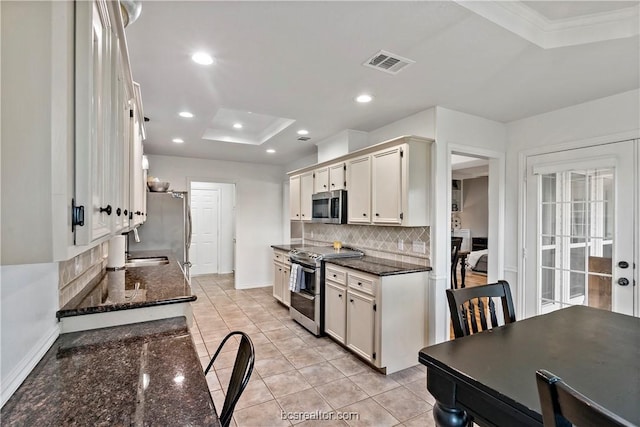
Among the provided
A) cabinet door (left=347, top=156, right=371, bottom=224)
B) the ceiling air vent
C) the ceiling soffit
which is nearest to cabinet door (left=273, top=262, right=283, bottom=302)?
cabinet door (left=347, top=156, right=371, bottom=224)

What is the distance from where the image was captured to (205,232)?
7188mm

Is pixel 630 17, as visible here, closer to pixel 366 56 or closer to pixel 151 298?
pixel 366 56

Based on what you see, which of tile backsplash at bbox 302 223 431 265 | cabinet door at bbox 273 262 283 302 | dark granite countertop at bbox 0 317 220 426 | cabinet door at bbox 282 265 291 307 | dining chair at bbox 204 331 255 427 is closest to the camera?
dark granite countertop at bbox 0 317 220 426

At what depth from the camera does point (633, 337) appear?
1478 mm

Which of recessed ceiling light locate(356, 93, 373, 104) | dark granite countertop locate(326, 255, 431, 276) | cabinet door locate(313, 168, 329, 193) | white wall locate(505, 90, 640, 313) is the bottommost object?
dark granite countertop locate(326, 255, 431, 276)

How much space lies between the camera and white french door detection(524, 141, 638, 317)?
2.54 m

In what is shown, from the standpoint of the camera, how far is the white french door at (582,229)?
8.33 feet

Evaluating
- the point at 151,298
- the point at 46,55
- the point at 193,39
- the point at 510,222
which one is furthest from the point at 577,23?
the point at 151,298

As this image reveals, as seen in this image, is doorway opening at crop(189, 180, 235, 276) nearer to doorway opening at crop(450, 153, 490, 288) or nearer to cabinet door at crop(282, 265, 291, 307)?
cabinet door at crop(282, 265, 291, 307)

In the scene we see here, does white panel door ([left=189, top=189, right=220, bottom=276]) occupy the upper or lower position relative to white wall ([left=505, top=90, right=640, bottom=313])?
lower

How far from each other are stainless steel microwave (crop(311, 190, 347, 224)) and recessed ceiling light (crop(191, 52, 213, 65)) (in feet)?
6.75

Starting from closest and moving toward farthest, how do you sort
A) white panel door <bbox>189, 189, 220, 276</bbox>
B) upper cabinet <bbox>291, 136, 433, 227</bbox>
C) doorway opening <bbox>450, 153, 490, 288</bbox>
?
1. upper cabinet <bbox>291, 136, 433, 227</bbox>
2. white panel door <bbox>189, 189, 220, 276</bbox>
3. doorway opening <bbox>450, 153, 490, 288</bbox>

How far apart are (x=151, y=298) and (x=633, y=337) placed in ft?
8.29

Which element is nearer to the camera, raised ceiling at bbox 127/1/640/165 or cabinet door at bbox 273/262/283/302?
raised ceiling at bbox 127/1/640/165
